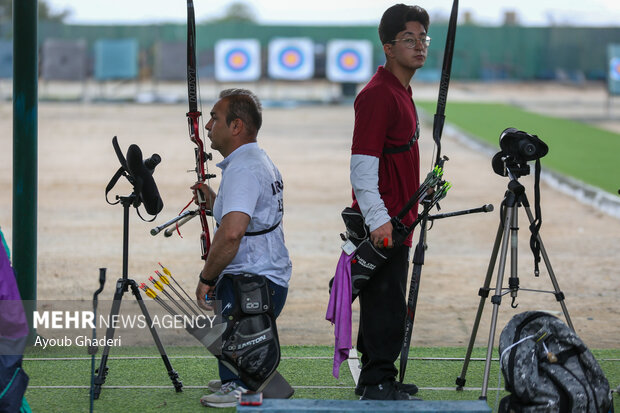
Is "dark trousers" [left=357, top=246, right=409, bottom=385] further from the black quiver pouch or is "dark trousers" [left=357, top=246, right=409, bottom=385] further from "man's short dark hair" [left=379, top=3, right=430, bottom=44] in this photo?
"man's short dark hair" [left=379, top=3, right=430, bottom=44]

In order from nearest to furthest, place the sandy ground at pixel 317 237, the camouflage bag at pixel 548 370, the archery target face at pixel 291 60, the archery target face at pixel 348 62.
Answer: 1. the camouflage bag at pixel 548 370
2. the sandy ground at pixel 317 237
3. the archery target face at pixel 348 62
4. the archery target face at pixel 291 60

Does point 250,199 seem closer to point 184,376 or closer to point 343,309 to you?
point 343,309

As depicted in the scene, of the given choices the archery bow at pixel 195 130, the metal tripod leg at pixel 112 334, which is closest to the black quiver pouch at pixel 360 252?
the archery bow at pixel 195 130

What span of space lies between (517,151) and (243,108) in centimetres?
108

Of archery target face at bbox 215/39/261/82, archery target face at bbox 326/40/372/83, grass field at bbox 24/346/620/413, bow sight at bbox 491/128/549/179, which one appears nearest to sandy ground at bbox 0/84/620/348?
grass field at bbox 24/346/620/413

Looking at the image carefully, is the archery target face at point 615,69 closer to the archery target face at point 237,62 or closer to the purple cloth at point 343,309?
the archery target face at point 237,62

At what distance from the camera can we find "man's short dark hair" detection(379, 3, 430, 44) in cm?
370

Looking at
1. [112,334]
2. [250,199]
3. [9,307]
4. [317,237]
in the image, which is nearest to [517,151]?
[250,199]

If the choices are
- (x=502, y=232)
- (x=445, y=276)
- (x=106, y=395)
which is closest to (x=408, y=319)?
(x=502, y=232)

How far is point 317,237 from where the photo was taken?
26.9 ft

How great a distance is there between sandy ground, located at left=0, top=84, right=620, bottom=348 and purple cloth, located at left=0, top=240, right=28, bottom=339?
236cm

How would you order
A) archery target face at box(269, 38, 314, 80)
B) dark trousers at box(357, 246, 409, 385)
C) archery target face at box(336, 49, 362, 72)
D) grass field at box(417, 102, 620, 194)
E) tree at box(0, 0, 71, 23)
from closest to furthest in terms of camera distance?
dark trousers at box(357, 246, 409, 385) → grass field at box(417, 102, 620, 194) → archery target face at box(336, 49, 362, 72) → archery target face at box(269, 38, 314, 80) → tree at box(0, 0, 71, 23)

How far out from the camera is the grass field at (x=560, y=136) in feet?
38.4

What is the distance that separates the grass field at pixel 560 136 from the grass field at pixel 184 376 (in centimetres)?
606
